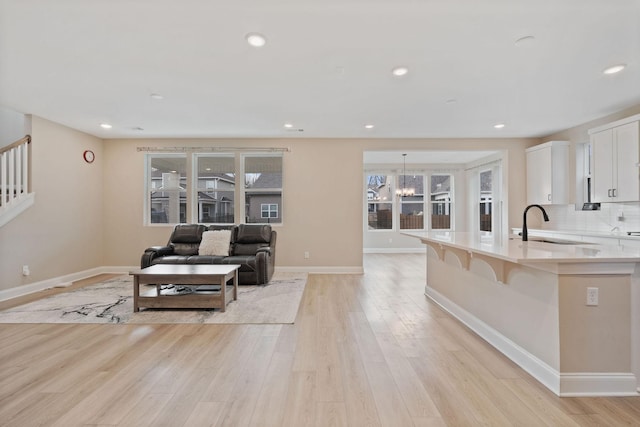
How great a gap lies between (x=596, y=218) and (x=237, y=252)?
606cm

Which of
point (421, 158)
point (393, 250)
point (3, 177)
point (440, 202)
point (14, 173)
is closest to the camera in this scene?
point (3, 177)

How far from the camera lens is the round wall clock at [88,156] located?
210 inches

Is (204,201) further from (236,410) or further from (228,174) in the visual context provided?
(236,410)

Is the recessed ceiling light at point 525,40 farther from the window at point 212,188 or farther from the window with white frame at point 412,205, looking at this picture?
the window with white frame at point 412,205

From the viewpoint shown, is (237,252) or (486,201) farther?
(486,201)

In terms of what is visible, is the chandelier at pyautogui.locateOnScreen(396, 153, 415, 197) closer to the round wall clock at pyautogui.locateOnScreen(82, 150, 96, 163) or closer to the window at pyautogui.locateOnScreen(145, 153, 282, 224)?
the window at pyautogui.locateOnScreen(145, 153, 282, 224)

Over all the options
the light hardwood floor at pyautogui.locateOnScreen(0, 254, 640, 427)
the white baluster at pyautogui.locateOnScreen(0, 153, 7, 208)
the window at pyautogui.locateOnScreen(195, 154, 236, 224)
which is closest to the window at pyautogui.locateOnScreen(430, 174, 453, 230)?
the window at pyautogui.locateOnScreen(195, 154, 236, 224)

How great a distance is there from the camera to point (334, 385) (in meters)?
1.96

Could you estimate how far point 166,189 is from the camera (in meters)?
5.91

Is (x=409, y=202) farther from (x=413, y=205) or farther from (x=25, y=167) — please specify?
(x=25, y=167)

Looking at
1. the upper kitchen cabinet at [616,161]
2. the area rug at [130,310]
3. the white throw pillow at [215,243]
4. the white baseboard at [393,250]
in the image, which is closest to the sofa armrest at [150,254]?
the area rug at [130,310]

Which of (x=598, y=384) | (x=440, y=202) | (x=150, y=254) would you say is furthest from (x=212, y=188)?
(x=440, y=202)

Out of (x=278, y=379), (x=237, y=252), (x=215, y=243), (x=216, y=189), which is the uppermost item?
(x=216, y=189)

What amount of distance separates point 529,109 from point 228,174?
5257mm
